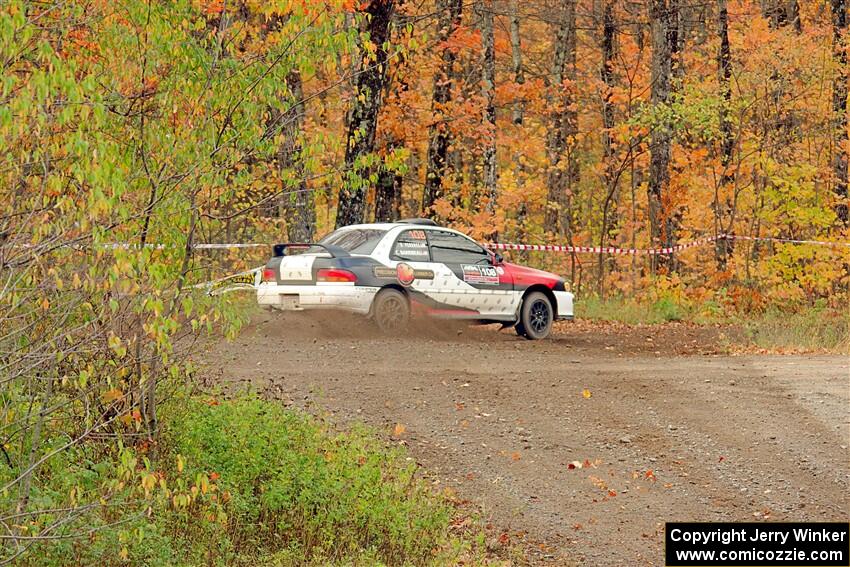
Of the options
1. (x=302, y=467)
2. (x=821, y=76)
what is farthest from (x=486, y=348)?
(x=821, y=76)

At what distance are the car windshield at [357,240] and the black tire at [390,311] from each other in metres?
0.67

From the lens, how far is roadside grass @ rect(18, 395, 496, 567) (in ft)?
27.1

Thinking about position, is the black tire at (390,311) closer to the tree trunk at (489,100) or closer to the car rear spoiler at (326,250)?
the car rear spoiler at (326,250)

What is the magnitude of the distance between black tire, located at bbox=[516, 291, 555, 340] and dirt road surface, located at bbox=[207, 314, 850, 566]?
78cm

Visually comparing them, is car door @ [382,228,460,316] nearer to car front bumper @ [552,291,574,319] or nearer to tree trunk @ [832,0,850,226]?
car front bumper @ [552,291,574,319]

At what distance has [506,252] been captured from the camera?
31.8 m

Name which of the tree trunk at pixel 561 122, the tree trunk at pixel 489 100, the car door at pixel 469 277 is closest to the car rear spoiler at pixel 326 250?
the car door at pixel 469 277

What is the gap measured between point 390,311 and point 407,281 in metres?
0.50

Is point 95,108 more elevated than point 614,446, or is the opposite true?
point 95,108

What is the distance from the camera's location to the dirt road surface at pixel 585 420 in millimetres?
9781

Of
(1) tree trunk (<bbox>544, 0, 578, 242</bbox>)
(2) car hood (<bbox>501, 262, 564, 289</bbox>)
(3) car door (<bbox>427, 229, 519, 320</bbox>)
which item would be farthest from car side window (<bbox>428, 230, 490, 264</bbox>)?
(1) tree trunk (<bbox>544, 0, 578, 242</bbox>)

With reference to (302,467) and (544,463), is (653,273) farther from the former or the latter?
(302,467)

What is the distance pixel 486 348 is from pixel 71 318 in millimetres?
9632

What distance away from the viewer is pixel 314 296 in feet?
54.8
